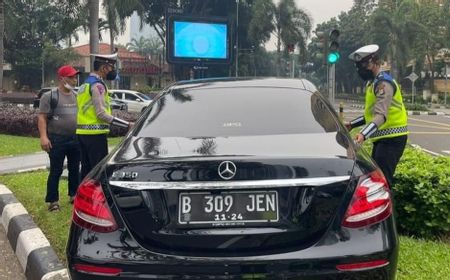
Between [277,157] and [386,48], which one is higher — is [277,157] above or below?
below

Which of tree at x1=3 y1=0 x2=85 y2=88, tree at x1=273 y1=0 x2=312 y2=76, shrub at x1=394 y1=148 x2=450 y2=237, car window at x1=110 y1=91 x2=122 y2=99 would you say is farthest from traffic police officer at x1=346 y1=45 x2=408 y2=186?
tree at x1=3 y1=0 x2=85 y2=88

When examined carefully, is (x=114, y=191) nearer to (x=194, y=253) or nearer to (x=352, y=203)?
(x=194, y=253)

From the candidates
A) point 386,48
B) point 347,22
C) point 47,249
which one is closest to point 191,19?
point 47,249

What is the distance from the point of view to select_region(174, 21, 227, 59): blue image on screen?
23.3m

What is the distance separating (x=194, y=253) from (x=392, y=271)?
86cm

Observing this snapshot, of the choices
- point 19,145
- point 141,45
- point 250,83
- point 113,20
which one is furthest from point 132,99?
point 141,45

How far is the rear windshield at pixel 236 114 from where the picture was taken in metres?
2.91

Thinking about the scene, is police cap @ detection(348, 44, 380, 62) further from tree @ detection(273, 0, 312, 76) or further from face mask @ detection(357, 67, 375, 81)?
tree @ detection(273, 0, 312, 76)

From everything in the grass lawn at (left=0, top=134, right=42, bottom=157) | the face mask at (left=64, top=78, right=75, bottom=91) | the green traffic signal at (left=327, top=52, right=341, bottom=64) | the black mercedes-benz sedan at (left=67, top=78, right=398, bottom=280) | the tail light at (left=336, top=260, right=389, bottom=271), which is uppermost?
the green traffic signal at (left=327, top=52, right=341, bottom=64)

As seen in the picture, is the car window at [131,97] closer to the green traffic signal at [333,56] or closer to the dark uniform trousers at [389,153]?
the green traffic signal at [333,56]

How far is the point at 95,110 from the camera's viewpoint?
4930 millimetres

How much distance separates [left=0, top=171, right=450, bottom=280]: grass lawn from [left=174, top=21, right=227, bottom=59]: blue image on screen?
16.7 meters

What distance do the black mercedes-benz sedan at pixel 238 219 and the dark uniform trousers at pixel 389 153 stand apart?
195 cm

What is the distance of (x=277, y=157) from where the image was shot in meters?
2.34
